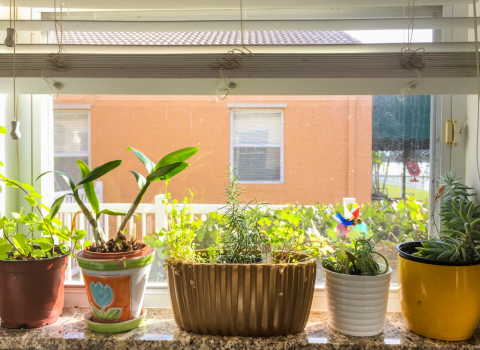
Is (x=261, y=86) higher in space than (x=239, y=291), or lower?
higher

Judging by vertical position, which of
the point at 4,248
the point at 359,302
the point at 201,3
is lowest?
the point at 359,302

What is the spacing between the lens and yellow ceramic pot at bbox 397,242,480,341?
100cm

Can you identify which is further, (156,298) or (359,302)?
(156,298)

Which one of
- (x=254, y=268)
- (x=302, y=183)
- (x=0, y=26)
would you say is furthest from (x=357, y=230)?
(x=0, y=26)

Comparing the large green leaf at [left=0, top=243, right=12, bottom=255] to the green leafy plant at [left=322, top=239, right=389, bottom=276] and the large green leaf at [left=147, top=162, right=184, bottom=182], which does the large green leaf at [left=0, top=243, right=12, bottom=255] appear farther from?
the green leafy plant at [left=322, top=239, right=389, bottom=276]

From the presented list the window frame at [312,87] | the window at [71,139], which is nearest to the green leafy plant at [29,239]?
the window at [71,139]

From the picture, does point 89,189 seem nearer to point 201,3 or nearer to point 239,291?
point 239,291

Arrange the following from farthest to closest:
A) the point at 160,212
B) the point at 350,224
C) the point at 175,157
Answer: the point at 160,212, the point at 350,224, the point at 175,157

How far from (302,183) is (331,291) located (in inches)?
14.7

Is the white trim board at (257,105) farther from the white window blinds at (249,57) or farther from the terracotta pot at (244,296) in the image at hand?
the terracotta pot at (244,296)

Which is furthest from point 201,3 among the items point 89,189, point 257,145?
point 89,189

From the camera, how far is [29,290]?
108cm

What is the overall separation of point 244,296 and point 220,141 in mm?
512

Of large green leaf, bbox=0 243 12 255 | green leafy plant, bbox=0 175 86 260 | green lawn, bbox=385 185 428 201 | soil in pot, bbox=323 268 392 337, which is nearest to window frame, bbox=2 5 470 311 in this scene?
green lawn, bbox=385 185 428 201
